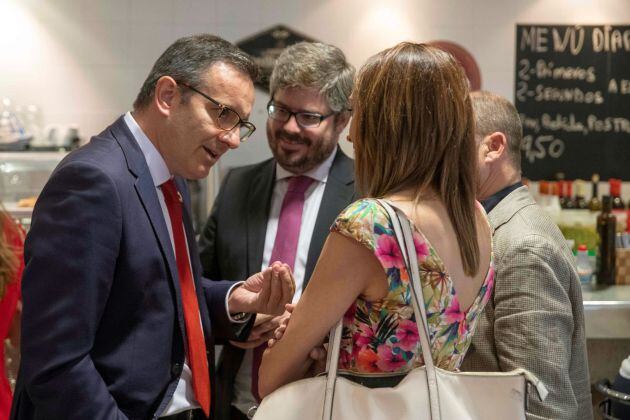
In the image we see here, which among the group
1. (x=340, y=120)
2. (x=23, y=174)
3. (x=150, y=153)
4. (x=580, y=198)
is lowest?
(x=580, y=198)

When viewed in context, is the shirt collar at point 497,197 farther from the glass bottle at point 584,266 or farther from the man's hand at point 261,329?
the glass bottle at point 584,266

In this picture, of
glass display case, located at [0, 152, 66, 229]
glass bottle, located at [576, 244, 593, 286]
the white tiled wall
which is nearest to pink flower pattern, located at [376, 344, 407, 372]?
glass bottle, located at [576, 244, 593, 286]

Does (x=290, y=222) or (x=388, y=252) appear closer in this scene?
(x=388, y=252)

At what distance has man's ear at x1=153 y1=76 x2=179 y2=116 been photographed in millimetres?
1879

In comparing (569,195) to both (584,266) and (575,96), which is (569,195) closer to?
(575,96)

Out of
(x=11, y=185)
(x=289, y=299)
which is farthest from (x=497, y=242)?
(x=11, y=185)

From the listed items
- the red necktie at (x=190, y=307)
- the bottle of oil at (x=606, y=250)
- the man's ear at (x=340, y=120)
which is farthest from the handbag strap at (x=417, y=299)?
the bottle of oil at (x=606, y=250)

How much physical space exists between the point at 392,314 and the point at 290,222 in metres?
1.16

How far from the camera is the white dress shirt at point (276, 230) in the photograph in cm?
248

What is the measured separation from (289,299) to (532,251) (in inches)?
23.2

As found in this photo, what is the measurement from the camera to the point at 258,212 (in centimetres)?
265

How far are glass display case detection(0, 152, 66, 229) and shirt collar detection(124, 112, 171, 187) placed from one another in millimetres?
2871

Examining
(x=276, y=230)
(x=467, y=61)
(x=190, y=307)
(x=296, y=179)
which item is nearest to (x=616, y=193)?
(x=467, y=61)

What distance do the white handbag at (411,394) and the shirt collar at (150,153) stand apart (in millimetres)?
635
